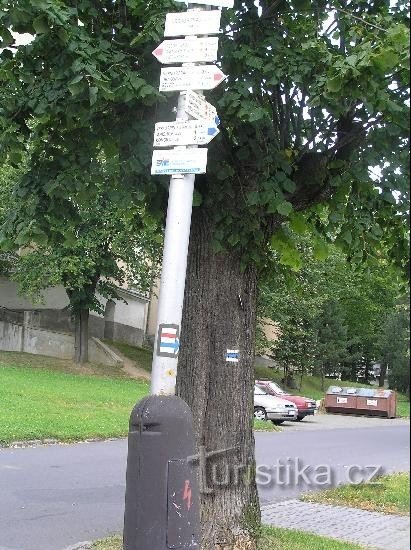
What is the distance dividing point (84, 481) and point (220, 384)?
5.37m

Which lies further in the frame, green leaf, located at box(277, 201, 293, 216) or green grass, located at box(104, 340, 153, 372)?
green grass, located at box(104, 340, 153, 372)

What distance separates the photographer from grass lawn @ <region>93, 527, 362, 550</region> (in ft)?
20.4

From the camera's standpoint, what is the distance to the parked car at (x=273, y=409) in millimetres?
24797

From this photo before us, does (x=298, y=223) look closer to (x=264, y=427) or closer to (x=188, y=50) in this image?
(x=188, y=50)

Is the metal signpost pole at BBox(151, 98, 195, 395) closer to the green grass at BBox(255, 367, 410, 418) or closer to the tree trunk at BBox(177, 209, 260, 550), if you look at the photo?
the tree trunk at BBox(177, 209, 260, 550)

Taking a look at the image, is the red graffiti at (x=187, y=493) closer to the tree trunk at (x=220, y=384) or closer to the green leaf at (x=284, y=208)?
the tree trunk at (x=220, y=384)

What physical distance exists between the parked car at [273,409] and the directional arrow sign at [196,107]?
2083 cm

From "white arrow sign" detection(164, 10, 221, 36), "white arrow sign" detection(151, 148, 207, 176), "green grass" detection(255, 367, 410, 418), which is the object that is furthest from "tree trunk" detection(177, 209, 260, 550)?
"green grass" detection(255, 367, 410, 418)

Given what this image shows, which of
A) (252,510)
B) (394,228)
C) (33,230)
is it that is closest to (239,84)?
(33,230)

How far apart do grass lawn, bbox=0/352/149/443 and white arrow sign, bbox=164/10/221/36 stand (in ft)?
34.9

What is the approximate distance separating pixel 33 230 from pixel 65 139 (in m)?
0.96

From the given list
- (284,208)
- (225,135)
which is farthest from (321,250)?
(225,135)

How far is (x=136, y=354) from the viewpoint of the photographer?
37781mm

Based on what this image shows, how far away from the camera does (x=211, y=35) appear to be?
480cm
